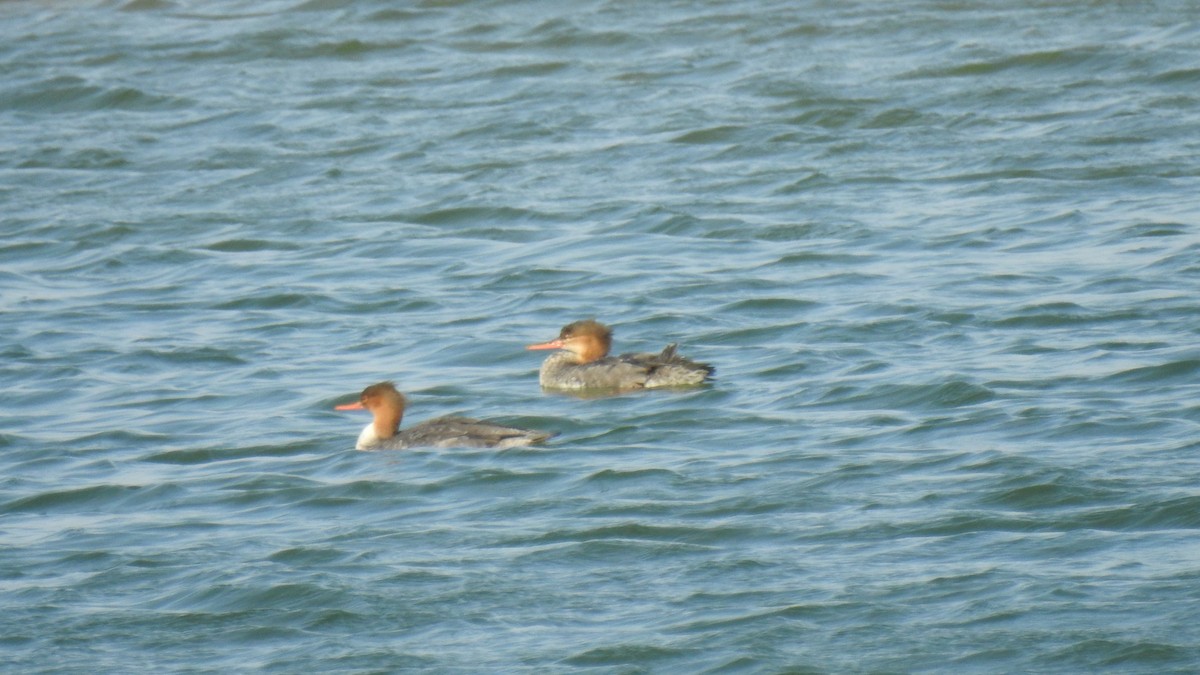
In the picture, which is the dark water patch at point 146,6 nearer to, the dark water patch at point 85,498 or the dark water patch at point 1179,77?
the dark water patch at point 1179,77

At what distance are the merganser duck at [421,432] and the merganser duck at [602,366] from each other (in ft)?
3.46

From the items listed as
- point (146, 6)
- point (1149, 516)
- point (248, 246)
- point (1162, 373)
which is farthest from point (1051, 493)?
point (146, 6)

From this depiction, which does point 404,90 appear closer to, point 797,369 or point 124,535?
point 797,369

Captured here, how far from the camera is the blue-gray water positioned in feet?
26.4

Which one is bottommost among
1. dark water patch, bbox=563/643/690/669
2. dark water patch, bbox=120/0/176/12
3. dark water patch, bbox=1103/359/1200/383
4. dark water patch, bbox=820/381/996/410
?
dark water patch, bbox=1103/359/1200/383

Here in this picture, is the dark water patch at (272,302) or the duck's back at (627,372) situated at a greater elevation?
the dark water patch at (272,302)

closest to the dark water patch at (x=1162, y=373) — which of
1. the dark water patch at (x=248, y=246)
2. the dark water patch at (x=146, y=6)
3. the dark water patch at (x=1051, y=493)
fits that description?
the dark water patch at (x=1051, y=493)

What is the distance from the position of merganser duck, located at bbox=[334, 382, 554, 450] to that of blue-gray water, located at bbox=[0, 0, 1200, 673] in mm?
143

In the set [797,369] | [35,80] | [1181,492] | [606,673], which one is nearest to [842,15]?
[35,80]

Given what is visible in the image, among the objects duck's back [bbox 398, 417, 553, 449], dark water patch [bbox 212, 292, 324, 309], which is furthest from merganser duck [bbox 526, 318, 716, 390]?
dark water patch [bbox 212, 292, 324, 309]

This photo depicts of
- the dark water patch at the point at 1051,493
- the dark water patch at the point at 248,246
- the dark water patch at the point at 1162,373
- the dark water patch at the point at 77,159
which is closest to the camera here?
the dark water patch at the point at 1051,493

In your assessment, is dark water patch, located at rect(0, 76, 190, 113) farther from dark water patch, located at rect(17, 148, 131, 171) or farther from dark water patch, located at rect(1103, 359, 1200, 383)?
dark water patch, located at rect(1103, 359, 1200, 383)

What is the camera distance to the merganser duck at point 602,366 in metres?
11.6

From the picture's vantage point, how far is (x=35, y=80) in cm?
2177
